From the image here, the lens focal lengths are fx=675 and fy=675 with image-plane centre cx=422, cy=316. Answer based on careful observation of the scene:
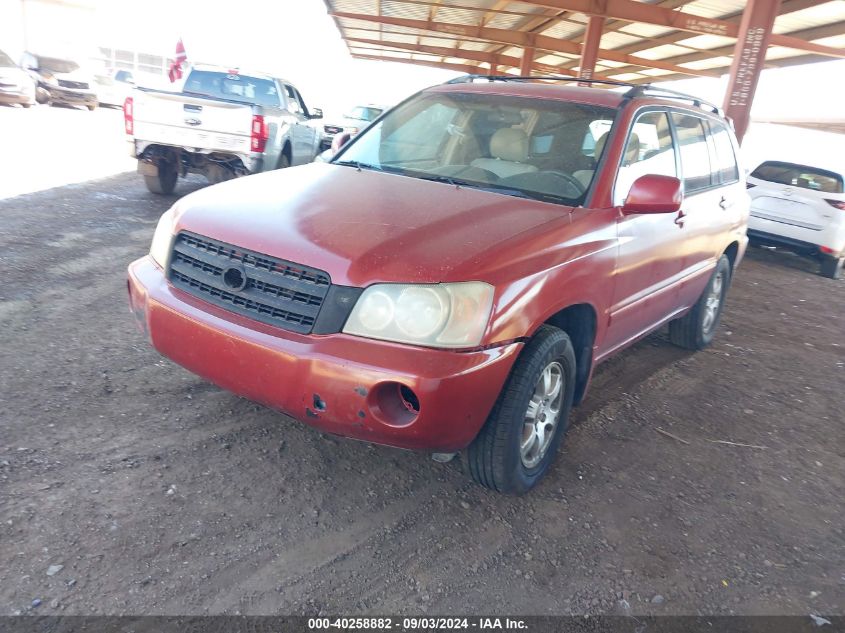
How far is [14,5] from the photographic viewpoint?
40.7 metres

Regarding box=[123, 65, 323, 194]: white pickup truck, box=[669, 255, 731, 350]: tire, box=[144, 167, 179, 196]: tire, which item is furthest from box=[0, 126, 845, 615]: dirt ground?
box=[144, 167, 179, 196]: tire

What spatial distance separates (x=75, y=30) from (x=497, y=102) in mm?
50256

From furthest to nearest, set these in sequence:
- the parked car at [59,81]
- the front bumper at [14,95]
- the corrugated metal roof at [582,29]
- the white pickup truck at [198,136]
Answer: the parked car at [59,81] → the front bumper at [14,95] → the corrugated metal roof at [582,29] → the white pickup truck at [198,136]

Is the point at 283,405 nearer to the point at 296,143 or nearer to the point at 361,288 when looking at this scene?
the point at 361,288

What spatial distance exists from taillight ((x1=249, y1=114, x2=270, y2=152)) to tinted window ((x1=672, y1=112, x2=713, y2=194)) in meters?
5.16

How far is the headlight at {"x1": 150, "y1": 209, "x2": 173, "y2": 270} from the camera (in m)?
3.06

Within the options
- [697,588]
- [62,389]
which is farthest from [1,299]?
[697,588]

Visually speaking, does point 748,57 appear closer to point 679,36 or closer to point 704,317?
point 679,36

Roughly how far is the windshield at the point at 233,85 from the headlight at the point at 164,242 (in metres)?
7.80

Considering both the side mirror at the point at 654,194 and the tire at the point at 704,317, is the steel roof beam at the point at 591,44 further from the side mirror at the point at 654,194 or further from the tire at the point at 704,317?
the side mirror at the point at 654,194

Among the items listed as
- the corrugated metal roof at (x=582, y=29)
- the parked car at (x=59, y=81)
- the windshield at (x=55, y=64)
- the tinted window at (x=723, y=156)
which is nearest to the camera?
the tinted window at (x=723, y=156)

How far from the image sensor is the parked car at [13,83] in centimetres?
1839

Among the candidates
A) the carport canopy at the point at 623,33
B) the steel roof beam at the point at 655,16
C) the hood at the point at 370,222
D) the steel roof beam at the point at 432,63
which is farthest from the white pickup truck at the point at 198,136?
the steel roof beam at the point at 432,63

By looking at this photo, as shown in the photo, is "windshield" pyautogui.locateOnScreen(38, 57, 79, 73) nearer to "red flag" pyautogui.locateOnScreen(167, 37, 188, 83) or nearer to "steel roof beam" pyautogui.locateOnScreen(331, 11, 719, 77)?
"steel roof beam" pyautogui.locateOnScreen(331, 11, 719, 77)
